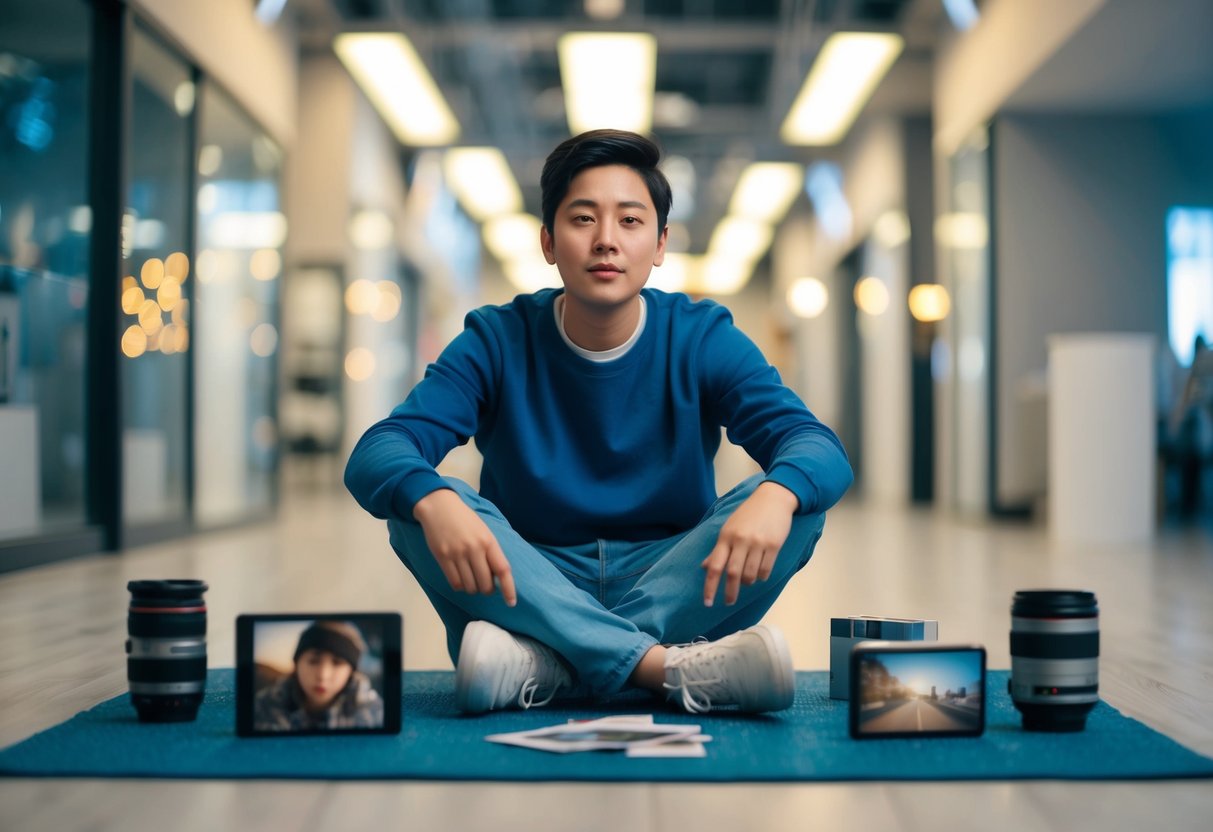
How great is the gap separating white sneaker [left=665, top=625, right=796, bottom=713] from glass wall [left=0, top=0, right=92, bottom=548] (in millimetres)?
3155

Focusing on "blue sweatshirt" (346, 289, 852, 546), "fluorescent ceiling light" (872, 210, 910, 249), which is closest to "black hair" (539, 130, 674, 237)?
"blue sweatshirt" (346, 289, 852, 546)

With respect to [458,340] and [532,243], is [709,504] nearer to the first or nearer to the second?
[458,340]

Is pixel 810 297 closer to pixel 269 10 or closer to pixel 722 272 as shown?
pixel 722 272

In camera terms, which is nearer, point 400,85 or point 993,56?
point 400,85

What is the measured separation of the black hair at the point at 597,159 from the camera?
6.73 ft

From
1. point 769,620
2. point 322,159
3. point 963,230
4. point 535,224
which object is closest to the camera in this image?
point 769,620

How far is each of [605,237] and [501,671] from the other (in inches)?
28.0

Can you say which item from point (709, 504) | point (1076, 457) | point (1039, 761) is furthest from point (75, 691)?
point (1076, 457)

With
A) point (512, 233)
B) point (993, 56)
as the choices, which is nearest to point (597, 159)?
point (993, 56)

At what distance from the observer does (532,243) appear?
12.1m

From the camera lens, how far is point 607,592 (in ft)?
6.94

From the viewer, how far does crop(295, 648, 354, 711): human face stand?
66.4 inches

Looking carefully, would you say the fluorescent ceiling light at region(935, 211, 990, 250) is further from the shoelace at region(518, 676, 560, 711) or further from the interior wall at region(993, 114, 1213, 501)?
the shoelace at region(518, 676, 560, 711)

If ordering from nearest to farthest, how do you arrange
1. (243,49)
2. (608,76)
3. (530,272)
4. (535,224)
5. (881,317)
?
1. (608,76)
2. (243,49)
3. (535,224)
4. (881,317)
5. (530,272)
